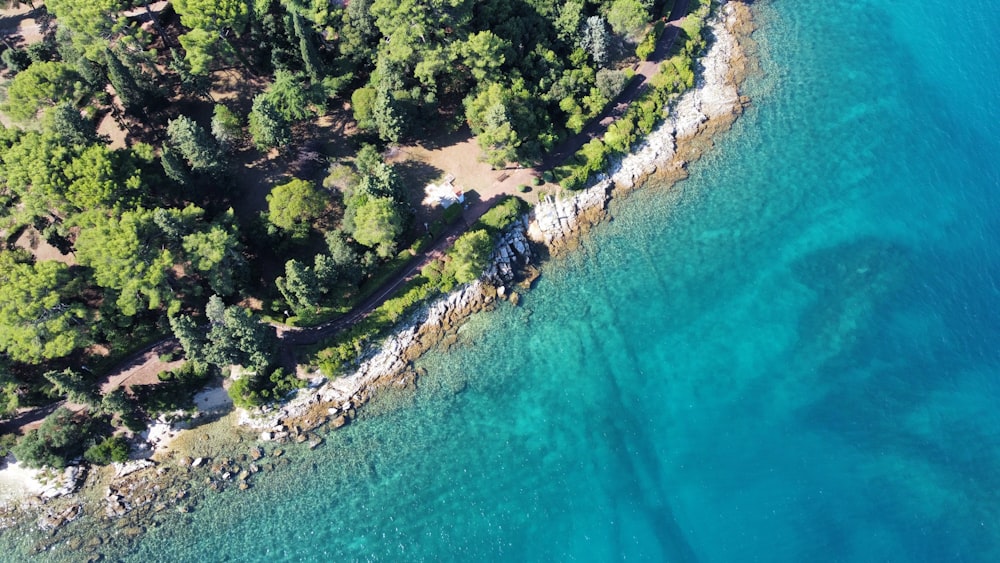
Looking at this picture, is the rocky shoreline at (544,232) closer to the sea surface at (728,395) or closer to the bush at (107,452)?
the sea surface at (728,395)

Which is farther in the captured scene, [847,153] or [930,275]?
[847,153]

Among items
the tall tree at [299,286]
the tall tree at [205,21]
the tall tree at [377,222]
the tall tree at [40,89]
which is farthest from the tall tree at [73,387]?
the tall tree at [205,21]

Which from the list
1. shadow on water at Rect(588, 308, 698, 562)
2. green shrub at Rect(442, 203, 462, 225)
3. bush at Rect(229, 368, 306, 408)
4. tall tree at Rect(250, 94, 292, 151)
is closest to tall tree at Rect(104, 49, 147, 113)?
tall tree at Rect(250, 94, 292, 151)

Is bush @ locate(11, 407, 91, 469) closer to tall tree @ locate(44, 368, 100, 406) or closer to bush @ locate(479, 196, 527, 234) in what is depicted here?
tall tree @ locate(44, 368, 100, 406)

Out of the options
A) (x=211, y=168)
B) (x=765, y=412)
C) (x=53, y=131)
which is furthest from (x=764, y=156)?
(x=53, y=131)

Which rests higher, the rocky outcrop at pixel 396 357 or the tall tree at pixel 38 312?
the tall tree at pixel 38 312

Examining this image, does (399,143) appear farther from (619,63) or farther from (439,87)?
(619,63)
